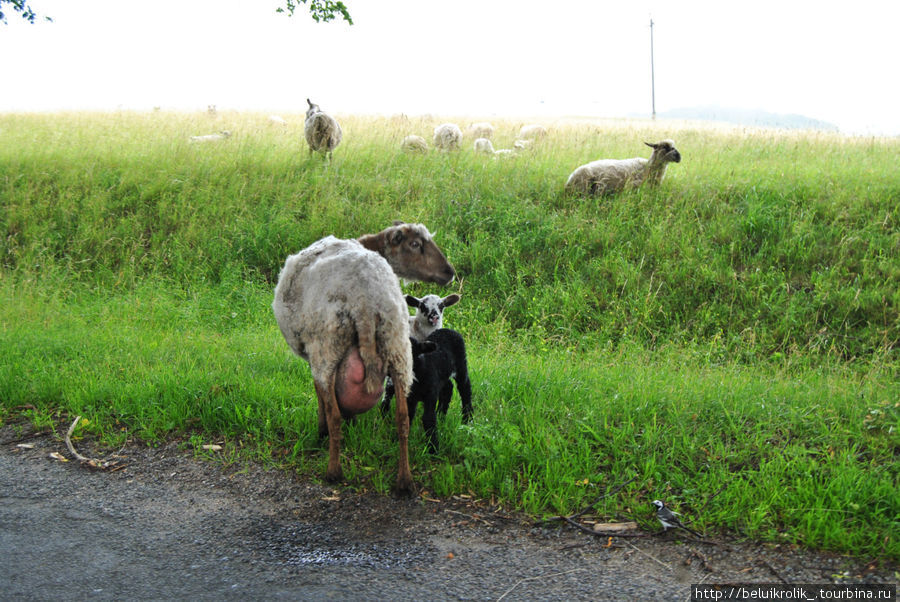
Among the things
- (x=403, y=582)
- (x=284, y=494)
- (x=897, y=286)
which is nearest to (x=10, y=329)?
(x=284, y=494)

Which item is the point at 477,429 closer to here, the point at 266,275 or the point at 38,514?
the point at 38,514

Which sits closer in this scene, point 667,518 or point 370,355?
point 667,518

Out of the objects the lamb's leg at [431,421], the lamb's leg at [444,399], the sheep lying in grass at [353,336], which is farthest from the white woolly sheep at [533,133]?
the sheep lying in grass at [353,336]

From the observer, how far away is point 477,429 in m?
5.05

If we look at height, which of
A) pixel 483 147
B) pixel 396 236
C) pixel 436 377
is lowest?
pixel 436 377

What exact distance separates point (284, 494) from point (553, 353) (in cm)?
379

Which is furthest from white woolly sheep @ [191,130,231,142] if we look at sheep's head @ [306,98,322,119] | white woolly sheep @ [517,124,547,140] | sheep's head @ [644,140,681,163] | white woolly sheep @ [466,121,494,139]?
sheep's head @ [644,140,681,163]

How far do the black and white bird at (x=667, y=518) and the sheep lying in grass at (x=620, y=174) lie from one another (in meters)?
8.24

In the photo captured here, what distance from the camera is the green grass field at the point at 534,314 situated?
470 centimetres

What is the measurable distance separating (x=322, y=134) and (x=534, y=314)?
6806mm

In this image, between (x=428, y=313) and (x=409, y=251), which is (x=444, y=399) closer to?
(x=428, y=313)

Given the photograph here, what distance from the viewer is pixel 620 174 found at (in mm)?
12008

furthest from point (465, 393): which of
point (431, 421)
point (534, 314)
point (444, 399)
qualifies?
point (534, 314)

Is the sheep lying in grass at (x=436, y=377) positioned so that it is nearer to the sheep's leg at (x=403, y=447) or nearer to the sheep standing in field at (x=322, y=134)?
the sheep's leg at (x=403, y=447)
